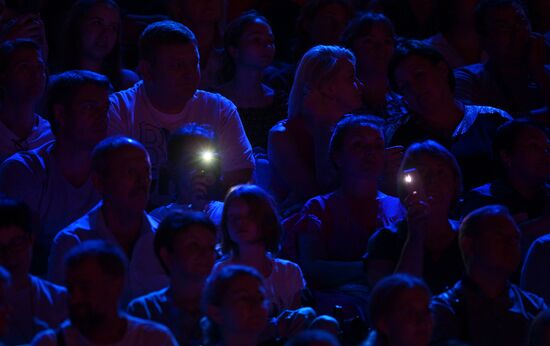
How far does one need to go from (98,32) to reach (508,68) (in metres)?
2.30

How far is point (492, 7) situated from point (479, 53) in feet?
2.58

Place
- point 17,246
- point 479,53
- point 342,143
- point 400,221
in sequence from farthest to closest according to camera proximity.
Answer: point 479,53
point 342,143
point 400,221
point 17,246

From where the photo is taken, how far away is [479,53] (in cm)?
747

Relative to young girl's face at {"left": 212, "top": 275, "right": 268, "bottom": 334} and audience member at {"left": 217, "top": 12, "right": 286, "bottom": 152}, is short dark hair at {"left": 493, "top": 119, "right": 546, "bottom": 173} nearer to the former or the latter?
audience member at {"left": 217, "top": 12, "right": 286, "bottom": 152}

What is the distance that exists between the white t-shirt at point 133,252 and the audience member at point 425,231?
2.95 feet

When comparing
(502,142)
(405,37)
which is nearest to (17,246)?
(502,142)

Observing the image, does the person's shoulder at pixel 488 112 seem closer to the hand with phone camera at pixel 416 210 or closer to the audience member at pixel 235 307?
the hand with phone camera at pixel 416 210

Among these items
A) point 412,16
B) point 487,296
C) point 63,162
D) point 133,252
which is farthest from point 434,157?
point 412,16

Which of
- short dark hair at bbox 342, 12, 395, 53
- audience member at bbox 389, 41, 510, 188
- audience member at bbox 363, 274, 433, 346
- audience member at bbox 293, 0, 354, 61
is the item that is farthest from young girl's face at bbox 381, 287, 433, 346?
audience member at bbox 293, 0, 354, 61

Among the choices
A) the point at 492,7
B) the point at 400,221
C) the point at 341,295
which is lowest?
the point at 341,295

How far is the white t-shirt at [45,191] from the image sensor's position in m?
5.26

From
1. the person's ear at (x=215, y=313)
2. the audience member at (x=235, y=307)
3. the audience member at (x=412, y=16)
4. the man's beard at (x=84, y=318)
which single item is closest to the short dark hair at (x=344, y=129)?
the audience member at (x=235, y=307)

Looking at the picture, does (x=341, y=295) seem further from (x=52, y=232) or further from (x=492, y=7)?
(x=492, y=7)

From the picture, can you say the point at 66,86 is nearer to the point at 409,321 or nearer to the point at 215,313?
the point at 215,313
